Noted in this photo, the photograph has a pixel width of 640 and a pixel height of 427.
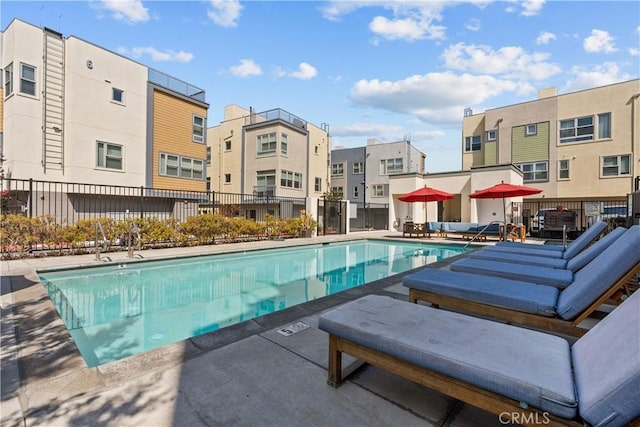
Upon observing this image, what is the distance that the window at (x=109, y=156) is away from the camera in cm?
1406

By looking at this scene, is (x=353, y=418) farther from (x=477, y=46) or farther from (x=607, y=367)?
(x=477, y=46)

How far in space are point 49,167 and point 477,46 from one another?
17.2m

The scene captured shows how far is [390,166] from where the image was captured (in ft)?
95.4

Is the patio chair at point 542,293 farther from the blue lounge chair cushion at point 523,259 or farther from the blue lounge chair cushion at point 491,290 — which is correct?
the blue lounge chair cushion at point 523,259

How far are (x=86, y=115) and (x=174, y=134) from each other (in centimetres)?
399

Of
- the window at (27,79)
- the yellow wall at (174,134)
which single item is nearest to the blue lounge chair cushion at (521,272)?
the yellow wall at (174,134)

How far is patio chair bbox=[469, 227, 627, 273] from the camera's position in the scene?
3.91 m

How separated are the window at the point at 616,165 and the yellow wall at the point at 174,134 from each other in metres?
24.1

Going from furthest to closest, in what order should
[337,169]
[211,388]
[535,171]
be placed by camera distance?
[337,169] → [535,171] → [211,388]

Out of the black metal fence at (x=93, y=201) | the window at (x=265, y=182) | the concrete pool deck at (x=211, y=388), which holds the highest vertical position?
the window at (x=265, y=182)

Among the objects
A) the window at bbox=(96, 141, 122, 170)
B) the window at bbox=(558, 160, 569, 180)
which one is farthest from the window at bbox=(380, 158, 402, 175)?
the window at bbox=(96, 141, 122, 170)

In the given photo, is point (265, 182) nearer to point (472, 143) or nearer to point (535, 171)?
point (472, 143)

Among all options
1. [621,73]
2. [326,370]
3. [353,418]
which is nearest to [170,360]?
[326,370]

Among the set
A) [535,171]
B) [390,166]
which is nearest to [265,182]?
[390,166]
